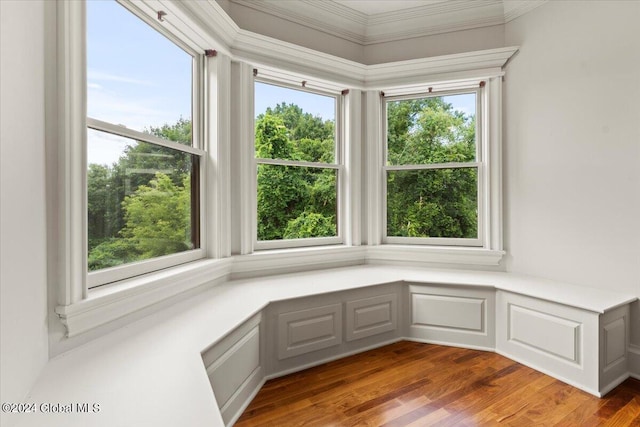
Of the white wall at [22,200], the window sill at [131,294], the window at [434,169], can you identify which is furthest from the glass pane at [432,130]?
the white wall at [22,200]

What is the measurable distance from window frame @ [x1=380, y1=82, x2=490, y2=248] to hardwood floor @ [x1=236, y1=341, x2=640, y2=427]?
1074 millimetres

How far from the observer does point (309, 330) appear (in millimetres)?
2270

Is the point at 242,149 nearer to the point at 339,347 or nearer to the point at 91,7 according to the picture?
the point at 91,7

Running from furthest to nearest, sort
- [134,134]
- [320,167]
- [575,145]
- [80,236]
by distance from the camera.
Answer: [320,167]
[575,145]
[134,134]
[80,236]

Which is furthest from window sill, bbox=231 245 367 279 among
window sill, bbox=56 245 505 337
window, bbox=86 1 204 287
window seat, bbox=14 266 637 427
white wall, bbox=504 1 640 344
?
white wall, bbox=504 1 640 344

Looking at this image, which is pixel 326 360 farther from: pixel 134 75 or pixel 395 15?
pixel 395 15

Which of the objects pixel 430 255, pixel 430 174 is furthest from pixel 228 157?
pixel 430 255

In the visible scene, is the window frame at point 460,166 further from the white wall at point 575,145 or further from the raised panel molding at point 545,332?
the raised panel molding at point 545,332

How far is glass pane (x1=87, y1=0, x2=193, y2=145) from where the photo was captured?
1.51 metres

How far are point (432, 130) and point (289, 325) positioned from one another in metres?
2.23

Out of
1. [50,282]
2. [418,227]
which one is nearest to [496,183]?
[418,227]

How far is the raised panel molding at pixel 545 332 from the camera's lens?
6.83 feet

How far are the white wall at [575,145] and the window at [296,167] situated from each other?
1587mm

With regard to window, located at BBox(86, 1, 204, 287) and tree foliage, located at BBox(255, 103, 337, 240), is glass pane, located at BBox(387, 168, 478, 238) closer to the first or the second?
tree foliage, located at BBox(255, 103, 337, 240)
